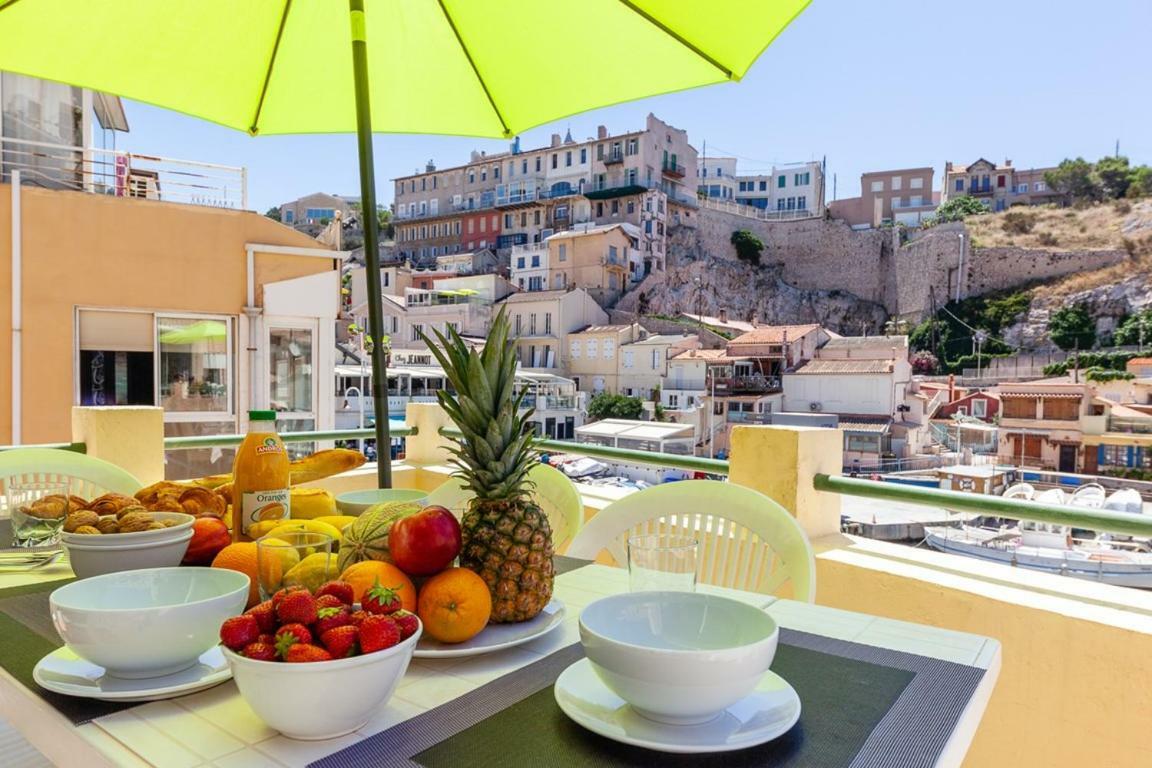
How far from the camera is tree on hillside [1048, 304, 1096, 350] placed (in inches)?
1384

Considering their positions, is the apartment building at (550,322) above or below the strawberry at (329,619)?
above

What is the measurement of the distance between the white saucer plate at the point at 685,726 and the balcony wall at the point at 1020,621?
1.19 metres

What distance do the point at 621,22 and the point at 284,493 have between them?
52.2 inches

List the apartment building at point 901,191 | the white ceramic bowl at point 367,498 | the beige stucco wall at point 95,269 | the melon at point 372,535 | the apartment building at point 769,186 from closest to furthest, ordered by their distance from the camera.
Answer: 1. the melon at point 372,535
2. the white ceramic bowl at point 367,498
3. the beige stucco wall at point 95,269
4. the apartment building at point 901,191
5. the apartment building at point 769,186

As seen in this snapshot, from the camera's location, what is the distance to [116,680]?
759mm

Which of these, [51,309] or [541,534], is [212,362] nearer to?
[51,309]

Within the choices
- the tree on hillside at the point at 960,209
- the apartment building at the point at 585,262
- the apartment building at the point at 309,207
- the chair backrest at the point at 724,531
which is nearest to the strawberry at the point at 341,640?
the chair backrest at the point at 724,531

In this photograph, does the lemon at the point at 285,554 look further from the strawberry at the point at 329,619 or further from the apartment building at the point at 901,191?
the apartment building at the point at 901,191

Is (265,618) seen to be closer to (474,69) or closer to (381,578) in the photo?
(381,578)

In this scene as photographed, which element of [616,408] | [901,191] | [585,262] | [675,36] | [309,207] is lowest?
[616,408]

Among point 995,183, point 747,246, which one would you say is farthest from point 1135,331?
point 995,183

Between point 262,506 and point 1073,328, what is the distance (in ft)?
140

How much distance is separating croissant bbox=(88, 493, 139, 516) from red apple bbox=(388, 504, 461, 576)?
0.61m

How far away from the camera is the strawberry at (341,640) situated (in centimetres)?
62
